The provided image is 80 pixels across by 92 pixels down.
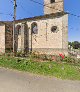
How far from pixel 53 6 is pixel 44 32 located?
6.07 metres

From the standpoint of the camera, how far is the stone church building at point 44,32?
29.7 m

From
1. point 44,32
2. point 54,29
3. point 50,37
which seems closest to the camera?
point 54,29

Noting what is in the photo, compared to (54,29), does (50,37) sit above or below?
below

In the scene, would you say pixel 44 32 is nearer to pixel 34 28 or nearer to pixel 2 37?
pixel 34 28

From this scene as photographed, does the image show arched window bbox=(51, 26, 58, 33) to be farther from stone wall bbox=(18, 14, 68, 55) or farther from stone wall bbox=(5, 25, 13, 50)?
stone wall bbox=(5, 25, 13, 50)

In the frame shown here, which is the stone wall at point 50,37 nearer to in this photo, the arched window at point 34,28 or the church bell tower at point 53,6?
the arched window at point 34,28

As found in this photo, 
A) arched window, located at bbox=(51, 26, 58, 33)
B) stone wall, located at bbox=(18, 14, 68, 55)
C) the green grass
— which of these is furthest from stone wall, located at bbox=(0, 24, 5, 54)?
the green grass

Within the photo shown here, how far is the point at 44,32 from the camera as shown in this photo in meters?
31.8

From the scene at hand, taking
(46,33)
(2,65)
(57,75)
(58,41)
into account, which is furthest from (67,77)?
(46,33)

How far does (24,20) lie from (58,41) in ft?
31.1

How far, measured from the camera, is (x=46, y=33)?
31625 mm

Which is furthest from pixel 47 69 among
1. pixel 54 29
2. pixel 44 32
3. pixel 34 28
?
pixel 34 28

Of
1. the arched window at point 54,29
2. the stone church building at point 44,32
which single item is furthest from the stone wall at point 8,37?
the arched window at point 54,29

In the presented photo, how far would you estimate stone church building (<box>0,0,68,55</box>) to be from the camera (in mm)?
29719
